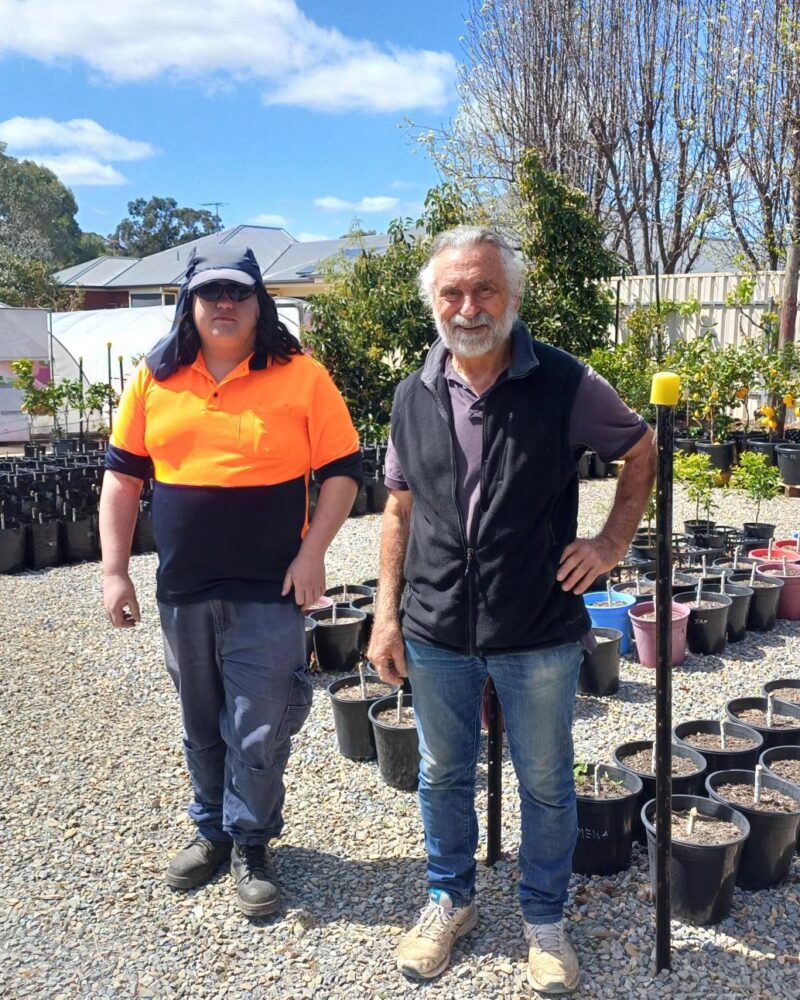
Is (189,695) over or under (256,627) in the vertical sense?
under

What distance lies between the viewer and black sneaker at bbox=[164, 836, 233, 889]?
2.61 meters

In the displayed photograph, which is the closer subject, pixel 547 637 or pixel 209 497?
pixel 547 637

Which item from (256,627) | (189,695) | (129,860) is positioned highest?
(256,627)

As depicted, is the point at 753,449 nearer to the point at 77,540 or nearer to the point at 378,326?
the point at 378,326

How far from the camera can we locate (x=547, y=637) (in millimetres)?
2027

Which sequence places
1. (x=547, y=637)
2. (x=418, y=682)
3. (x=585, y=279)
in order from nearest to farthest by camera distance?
(x=547, y=637) < (x=418, y=682) < (x=585, y=279)

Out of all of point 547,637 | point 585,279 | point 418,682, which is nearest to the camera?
point 547,637

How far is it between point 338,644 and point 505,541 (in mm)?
2426

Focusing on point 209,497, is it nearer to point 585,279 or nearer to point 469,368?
point 469,368

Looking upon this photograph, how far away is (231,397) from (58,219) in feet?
201

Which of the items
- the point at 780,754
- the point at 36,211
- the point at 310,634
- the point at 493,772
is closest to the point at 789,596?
the point at 780,754

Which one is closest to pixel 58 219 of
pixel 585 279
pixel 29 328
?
pixel 29 328

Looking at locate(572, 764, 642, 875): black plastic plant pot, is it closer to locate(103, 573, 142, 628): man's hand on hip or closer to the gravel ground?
the gravel ground

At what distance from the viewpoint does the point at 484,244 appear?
2051 mm
